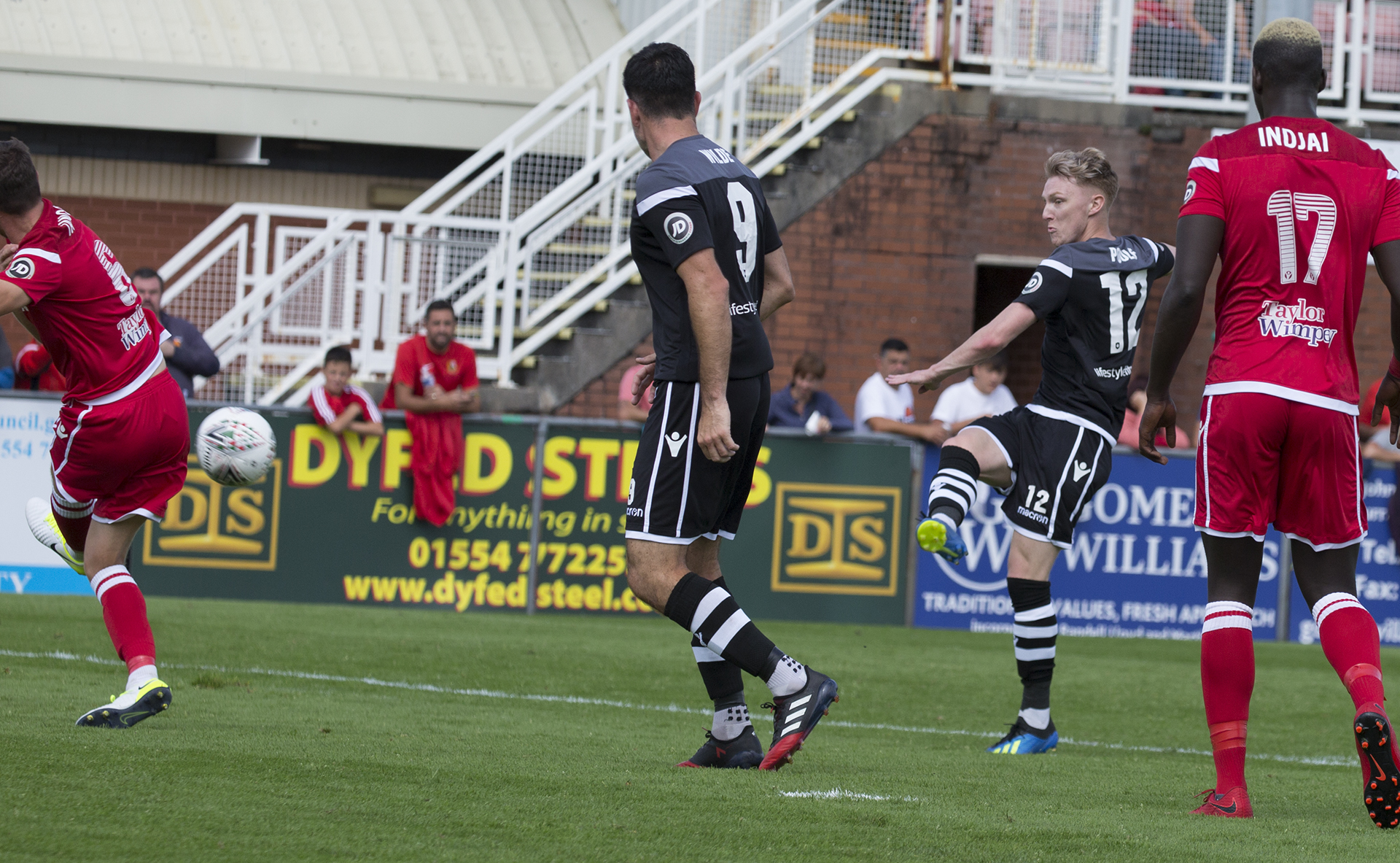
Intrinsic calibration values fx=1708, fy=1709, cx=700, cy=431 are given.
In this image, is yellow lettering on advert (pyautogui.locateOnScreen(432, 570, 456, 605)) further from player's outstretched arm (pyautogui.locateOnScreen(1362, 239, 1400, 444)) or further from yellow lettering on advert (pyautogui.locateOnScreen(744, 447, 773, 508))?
player's outstretched arm (pyautogui.locateOnScreen(1362, 239, 1400, 444))

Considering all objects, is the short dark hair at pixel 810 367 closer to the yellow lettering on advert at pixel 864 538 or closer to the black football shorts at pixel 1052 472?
the yellow lettering on advert at pixel 864 538

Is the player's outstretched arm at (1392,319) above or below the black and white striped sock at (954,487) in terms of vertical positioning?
above

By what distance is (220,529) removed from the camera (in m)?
12.4

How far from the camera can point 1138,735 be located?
7.71 metres

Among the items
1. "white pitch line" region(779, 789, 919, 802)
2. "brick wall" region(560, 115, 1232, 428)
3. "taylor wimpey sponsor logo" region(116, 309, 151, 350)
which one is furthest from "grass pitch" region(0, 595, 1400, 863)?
"brick wall" region(560, 115, 1232, 428)

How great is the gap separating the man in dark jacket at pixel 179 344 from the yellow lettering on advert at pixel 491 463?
1.98 metres

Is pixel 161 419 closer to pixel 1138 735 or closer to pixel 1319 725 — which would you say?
pixel 1138 735

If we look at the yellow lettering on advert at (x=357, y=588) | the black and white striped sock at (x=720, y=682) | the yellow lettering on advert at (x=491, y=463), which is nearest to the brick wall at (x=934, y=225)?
the yellow lettering on advert at (x=491, y=463)

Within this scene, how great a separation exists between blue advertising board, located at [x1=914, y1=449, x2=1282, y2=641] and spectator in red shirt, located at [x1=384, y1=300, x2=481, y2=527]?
3.52 m

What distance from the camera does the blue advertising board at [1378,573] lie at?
12.9m

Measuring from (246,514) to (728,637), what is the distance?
7.94 metres

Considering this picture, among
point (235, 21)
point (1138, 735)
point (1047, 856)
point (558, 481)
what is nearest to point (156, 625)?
Answer: point (558, 481)

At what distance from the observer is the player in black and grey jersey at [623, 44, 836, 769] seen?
5.12 metres

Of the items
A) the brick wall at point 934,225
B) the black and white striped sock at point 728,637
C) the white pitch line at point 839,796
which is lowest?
the white pitch line at point 839,796
